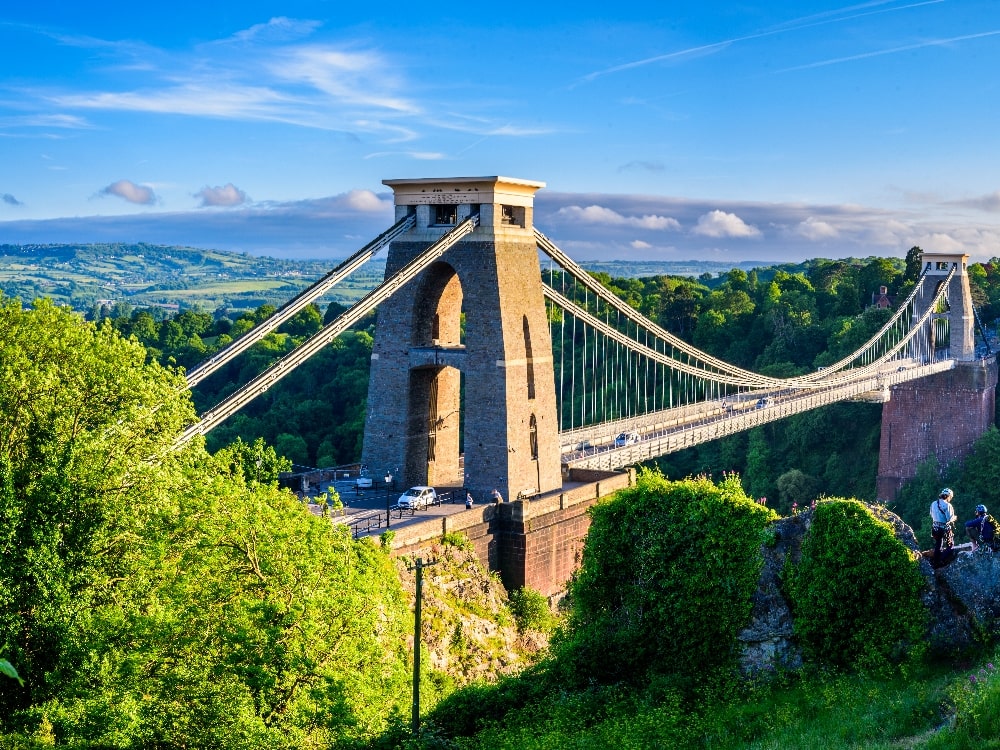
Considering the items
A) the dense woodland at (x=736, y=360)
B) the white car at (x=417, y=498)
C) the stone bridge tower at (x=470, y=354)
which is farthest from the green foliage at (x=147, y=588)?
the dense woodland at (x=736, y=360)

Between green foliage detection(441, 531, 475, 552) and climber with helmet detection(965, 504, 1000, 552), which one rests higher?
climber with helmet detection(965, 504, 1000, 552)

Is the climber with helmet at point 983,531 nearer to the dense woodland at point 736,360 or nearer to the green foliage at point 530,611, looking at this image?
the green foliage at point 530,611

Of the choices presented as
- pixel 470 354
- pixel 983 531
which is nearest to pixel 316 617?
pixel 983 531

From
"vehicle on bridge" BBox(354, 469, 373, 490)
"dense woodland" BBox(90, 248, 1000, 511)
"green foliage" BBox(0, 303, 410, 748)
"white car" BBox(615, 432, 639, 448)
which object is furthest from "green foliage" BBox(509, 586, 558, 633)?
"dense woodland" BBox(90, 248, 1000, 511)

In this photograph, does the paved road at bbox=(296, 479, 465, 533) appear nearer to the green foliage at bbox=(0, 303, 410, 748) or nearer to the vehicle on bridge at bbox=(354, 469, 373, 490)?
the vehicle on bridge at bbox=(354, 469, 373, 490)

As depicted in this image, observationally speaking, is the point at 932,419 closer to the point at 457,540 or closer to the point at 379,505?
the point at 379,505

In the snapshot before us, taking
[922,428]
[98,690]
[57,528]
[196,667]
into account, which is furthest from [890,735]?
[922,428]
